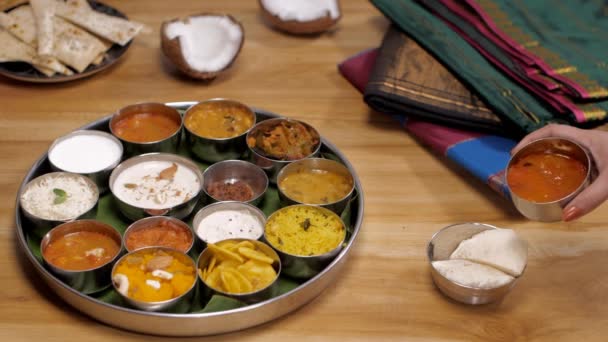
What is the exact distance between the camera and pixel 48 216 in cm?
169

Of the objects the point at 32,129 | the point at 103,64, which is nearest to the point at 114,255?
the point at 32,129

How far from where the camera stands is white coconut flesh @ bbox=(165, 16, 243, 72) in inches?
89.0

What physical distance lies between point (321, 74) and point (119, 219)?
917mm

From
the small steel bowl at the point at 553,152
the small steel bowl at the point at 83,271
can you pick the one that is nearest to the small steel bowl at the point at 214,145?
the small steel bowl at the point at 83,271

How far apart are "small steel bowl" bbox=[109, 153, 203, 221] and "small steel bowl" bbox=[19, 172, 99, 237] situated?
0.17 feet

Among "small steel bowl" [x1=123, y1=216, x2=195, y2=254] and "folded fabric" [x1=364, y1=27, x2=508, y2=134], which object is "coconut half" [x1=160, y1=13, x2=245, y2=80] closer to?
"folded fabric" [x1=364, y1=27, x2=508, y2=134]

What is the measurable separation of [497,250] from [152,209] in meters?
0.80

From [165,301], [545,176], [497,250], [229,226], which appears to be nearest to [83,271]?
[165,301]

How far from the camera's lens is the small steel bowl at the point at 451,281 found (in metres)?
1.59

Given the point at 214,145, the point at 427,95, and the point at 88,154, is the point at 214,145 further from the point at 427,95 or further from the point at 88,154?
the point at 427,95

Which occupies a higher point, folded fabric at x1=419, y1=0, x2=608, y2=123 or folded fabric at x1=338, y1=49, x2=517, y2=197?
→ folded fabric at x1=419, y1=0, x2=608, y2=123

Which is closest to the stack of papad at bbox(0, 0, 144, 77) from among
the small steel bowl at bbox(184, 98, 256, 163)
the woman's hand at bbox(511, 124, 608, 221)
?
the small steel bowl at bbox(184, 98, 256, 163)

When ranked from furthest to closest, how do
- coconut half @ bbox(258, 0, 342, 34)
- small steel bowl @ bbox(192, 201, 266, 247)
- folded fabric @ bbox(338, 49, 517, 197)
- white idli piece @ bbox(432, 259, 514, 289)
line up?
coconut half @ bbox(258, 0, 342, 34), folded fabric @ bbox(338, 49, 517, 197), small steel bowl @ bbox(192, 201, 266, 247), white idli piece @ bbox(432, 259, 514, 289)

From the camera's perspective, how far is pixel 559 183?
158 centimetres
